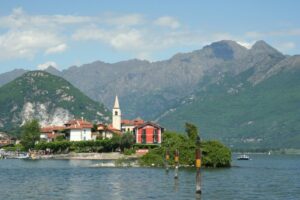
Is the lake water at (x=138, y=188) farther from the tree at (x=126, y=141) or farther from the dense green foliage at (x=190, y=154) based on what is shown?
the tree at (x=126, y=141)

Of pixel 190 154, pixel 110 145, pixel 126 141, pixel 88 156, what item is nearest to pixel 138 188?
pixel 190 154

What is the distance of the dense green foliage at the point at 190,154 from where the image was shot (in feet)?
414

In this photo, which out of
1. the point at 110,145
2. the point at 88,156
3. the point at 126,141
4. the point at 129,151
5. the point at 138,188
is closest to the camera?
the point at 138,188

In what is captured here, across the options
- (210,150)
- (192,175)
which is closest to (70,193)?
(192,175)

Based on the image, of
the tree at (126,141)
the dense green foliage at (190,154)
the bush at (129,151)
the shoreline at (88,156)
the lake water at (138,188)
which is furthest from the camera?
the tree at (126,141)

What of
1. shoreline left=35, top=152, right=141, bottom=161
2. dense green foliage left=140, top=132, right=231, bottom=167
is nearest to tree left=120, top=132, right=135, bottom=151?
shoreline left=35, top=152, right=141, bottom=161

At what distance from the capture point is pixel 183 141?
135000mm

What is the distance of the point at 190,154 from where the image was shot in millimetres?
129250

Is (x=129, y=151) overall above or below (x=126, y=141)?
Result: below

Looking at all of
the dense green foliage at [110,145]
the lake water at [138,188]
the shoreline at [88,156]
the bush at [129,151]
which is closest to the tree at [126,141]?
the dense green foliage at [110,145]

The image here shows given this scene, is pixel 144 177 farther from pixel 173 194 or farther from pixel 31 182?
pixel 173 194

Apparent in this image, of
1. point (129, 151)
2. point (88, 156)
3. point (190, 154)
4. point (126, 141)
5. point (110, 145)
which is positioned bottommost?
point (190, 154)

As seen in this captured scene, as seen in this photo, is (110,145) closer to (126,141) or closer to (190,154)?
(126,141)

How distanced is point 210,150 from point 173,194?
176ft
